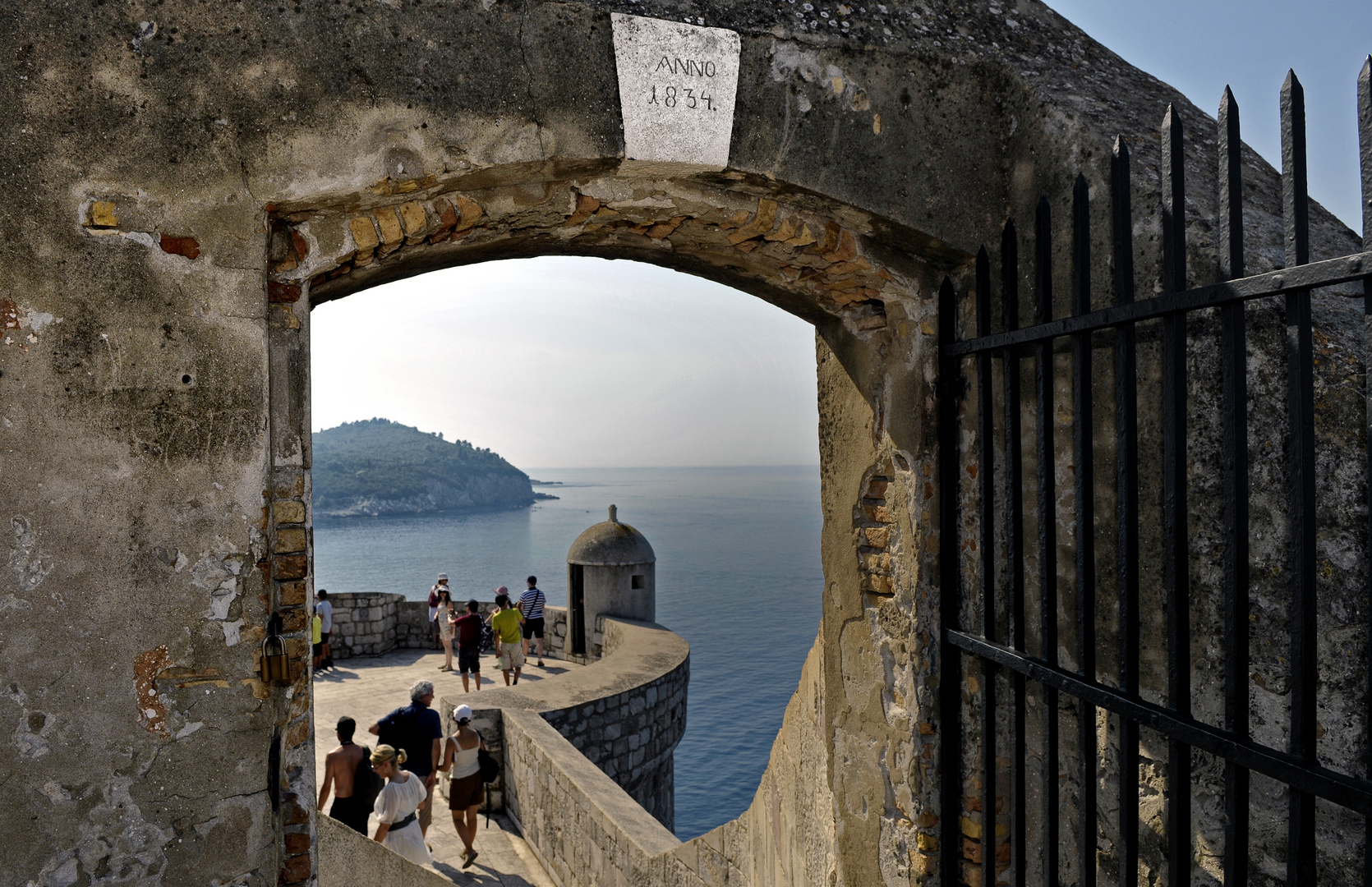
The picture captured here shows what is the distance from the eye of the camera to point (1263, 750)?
168 cm

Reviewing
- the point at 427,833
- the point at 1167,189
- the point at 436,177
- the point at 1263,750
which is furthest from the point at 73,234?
the point at 427,833

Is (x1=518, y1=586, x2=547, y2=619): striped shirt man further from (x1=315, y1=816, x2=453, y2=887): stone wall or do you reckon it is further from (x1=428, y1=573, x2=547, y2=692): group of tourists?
(x1=315, y1=816, x2=453, y2=887): stone wall

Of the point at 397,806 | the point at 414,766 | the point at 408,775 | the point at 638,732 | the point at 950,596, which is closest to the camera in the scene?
the point at 950,596

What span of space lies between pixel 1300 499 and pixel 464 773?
20.7ft

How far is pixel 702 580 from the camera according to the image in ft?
187

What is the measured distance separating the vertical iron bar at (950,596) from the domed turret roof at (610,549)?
29.0 feet

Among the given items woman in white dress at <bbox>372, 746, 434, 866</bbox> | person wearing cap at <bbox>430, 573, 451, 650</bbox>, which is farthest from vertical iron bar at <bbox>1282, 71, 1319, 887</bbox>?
person wearing cap at <bbox>430, 573, 451, 650</bbox>

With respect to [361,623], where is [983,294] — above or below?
above

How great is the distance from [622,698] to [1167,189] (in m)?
7.34

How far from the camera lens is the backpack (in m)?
5.44

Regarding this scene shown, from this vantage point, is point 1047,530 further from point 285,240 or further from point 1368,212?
point 285,240

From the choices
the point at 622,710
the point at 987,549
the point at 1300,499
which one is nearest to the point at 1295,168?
the point at 1300,499

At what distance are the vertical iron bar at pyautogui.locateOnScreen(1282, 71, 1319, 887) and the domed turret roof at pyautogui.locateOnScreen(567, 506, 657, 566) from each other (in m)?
10.1

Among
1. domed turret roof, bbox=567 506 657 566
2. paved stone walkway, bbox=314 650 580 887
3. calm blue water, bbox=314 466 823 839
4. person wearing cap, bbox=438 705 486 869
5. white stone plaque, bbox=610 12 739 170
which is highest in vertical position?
white stone plaque, bbox=610 12 739 170
